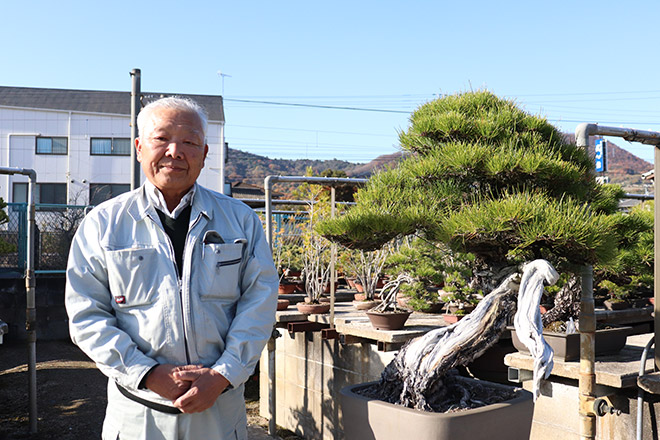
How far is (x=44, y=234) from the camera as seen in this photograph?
7570 mm

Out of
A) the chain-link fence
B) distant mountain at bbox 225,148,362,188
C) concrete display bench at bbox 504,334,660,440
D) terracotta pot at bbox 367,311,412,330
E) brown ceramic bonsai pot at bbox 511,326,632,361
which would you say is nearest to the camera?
concrete display bench at bbox 504,334,660,440

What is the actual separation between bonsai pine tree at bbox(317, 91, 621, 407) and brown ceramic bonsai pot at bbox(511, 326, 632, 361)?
0.42 meters

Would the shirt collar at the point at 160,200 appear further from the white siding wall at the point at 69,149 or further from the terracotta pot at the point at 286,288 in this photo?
the white siding wall at the point at 69,149

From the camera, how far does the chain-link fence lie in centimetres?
723

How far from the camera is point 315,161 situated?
6038 centimetres

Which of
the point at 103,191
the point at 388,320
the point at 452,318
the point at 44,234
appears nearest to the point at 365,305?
the point at 452,318

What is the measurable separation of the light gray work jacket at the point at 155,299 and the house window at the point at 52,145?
58.7ft

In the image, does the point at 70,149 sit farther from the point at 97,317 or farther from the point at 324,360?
the point at 97,317

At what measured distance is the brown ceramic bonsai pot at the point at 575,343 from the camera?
274 cm

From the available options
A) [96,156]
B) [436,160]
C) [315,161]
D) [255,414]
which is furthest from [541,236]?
[315,161]

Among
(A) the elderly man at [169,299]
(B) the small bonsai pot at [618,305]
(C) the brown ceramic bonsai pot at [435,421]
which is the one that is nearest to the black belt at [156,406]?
(A) the elderly man at [169,299]

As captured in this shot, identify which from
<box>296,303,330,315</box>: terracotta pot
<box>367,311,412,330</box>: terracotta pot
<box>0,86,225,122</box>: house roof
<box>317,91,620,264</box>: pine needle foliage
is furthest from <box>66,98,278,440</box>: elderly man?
<box>0,86,225,122</box>: house roof

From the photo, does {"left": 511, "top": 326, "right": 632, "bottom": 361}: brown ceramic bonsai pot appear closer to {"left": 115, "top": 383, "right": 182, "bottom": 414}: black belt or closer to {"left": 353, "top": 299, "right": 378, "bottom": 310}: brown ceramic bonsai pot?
{"left": 115, "top": 383, "right": 182, "bottom": 414}: black belt

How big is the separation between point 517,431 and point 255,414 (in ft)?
11.1
